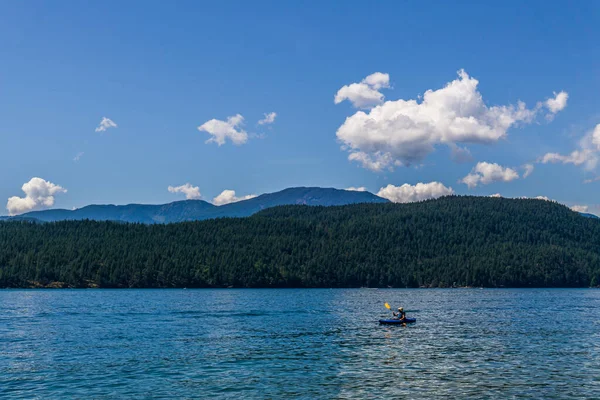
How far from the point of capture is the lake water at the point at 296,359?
4644 centimetres

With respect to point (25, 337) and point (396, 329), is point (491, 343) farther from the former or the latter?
point (25, 337)

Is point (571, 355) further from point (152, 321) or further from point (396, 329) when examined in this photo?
point (152, 321)

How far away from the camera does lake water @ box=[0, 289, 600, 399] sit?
4644 cm

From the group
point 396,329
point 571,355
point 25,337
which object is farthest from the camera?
point 396,329

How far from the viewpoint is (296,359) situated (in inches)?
2375

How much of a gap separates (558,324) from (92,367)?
73.5 meters

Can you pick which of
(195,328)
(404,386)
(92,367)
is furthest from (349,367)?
(195,328)

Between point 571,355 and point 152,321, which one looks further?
point 152,321

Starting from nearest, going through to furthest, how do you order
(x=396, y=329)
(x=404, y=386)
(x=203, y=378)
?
(x=404, y=386) < (x=203, y=378) < (x=396, y=329)

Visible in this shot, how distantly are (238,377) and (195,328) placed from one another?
39461 millimetres

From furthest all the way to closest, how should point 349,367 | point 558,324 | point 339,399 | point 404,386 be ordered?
point 558,324 < point 349,367 < point 404,386 < point 339,399

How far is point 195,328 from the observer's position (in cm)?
8906

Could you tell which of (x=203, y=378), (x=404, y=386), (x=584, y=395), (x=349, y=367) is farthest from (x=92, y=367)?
(x=584, y=395)

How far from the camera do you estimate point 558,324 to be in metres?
97.9
